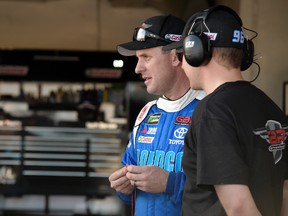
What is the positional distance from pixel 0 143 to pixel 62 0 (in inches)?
68.4

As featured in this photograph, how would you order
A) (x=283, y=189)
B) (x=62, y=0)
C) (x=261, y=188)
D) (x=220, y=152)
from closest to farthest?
(x=220, y=152)
(x=261, y=188)
(x=283, y=189)
(x=62, y=0)

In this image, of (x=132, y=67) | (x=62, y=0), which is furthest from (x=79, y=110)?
(x=62, y=0)

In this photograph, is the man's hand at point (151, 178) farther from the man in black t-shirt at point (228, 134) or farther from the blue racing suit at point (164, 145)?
the man in black t-shirt at point (228, 134)

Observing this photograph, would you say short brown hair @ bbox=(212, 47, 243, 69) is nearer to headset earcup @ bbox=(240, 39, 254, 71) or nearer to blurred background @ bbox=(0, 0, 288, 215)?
headset earcup @ bbox=(240, 39, 254, 71)

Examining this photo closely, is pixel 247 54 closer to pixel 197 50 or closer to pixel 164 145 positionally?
pixel 197 50

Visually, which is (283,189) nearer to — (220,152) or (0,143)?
(220,152)

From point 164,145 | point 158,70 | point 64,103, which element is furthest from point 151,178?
point 64,103

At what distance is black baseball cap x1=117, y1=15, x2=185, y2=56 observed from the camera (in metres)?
2.51

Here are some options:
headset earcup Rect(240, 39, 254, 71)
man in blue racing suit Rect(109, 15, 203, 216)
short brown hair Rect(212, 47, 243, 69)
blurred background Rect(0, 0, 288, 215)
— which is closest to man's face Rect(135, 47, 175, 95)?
man in blue racing suit Rect(109, 15, 203, 216)

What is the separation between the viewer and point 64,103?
665cm

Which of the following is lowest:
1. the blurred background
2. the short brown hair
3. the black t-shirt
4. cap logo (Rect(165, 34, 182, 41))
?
the blurred background

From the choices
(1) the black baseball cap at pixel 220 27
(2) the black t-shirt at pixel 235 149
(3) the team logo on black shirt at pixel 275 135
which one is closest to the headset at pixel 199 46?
(1) the black baseball cap at pixel 220 27

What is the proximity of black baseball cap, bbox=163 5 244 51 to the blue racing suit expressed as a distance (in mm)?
553

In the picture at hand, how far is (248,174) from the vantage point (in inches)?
70.4
